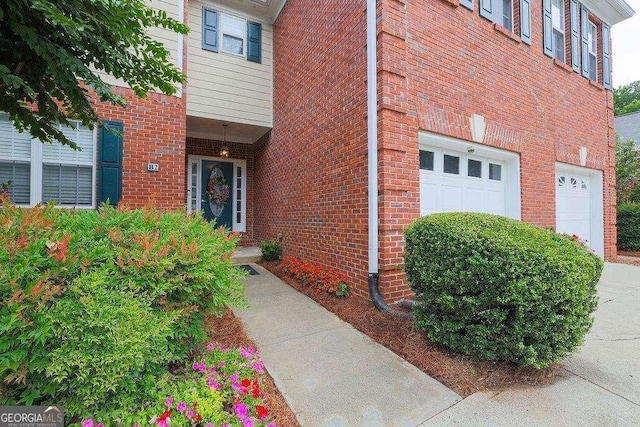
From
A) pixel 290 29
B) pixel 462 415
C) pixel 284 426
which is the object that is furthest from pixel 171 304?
pixel 290 29

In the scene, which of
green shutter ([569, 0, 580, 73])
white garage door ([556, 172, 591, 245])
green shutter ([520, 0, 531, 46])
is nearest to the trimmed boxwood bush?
green shutter ([520, 0, 531, 46])

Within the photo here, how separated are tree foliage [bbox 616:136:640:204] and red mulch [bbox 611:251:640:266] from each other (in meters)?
2.62

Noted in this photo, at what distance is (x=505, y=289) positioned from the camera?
2.31 meters

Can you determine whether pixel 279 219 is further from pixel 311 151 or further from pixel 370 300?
pixel 370 300

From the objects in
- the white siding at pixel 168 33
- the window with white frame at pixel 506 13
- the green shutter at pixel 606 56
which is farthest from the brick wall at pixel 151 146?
the green shutter at pixel 606 56

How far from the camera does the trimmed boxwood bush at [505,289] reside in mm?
2283

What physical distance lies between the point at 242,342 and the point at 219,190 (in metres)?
6.05

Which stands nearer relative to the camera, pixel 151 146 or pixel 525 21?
pixel 151 146

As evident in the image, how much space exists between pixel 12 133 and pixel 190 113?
114 inches

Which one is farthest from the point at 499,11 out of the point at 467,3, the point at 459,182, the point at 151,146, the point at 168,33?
the point at 151,146

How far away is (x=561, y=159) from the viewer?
674 cm

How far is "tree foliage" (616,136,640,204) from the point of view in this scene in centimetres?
1061

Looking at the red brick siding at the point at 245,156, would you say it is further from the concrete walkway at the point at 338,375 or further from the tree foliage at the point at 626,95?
the tree foliage at the point at 626,95

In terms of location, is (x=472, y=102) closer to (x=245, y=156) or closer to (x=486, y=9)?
(x=486, y=9)
